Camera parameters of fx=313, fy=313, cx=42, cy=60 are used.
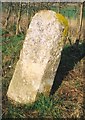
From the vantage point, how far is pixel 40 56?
5.15 metres

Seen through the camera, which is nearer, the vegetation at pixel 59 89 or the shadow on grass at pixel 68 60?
the vegetation at pixel 59 89

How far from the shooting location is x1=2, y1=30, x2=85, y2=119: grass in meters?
5.10

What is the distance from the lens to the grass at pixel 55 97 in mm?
5098

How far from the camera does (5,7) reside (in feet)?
33.2

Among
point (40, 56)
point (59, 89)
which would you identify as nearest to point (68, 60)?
point (59, 89)

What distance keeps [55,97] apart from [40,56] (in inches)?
32.7

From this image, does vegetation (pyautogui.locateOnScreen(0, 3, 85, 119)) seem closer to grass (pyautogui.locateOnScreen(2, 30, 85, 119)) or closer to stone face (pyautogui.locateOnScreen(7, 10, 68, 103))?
grass (pyautogui.locateOnScreen(2, 30, 85, 119))

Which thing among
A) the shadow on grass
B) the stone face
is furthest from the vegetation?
the stone face

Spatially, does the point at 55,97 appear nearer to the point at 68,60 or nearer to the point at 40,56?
the point at 40,56

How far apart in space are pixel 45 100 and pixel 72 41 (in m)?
3.68

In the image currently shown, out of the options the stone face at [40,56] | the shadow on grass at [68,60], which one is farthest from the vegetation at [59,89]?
the stone face at [40,56]

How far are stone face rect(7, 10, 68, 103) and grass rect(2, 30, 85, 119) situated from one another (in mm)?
170

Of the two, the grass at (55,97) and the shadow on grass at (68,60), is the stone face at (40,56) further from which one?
the shadow on grass at (68,60)

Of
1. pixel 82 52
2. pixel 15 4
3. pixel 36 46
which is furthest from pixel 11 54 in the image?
pixel 15 4
